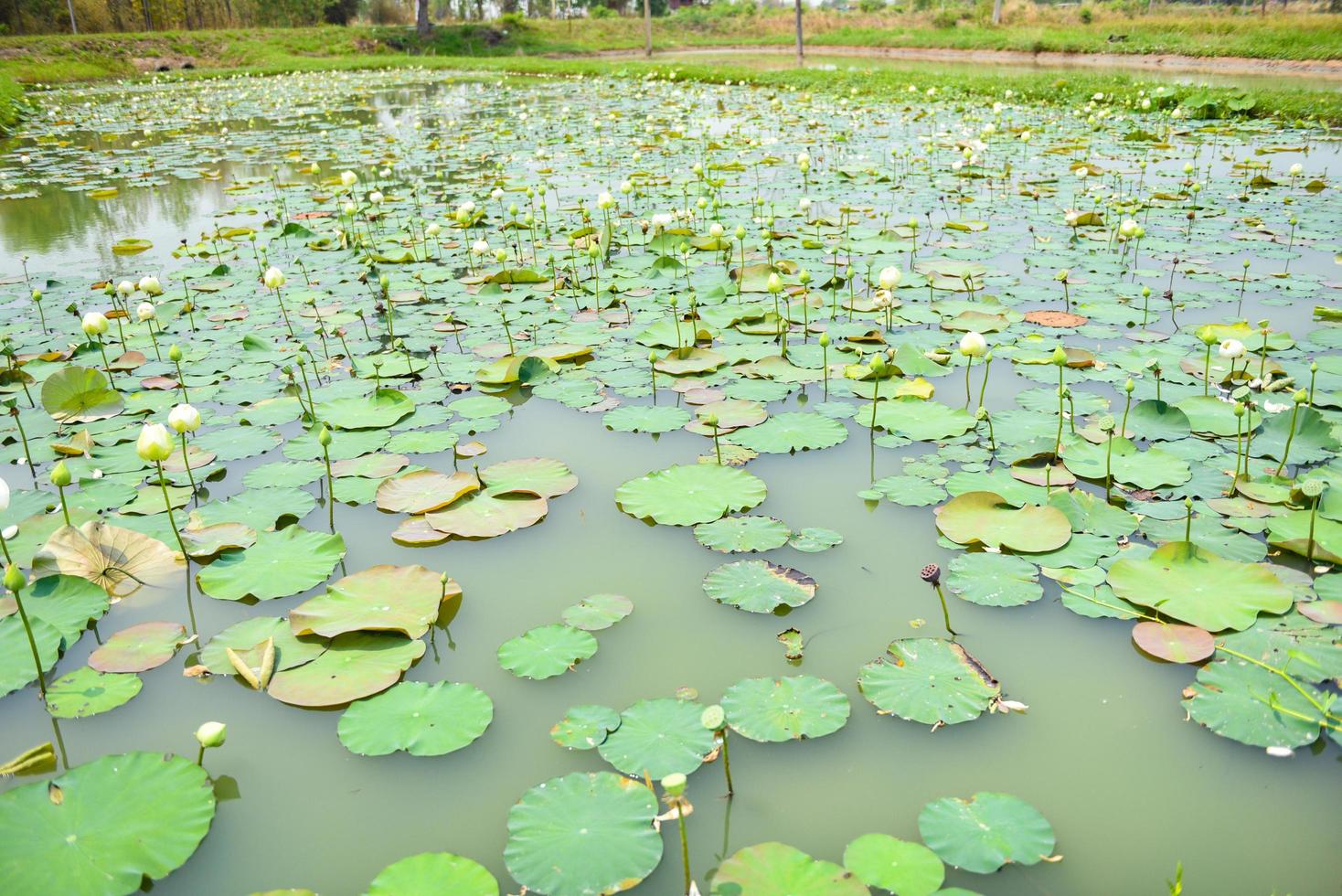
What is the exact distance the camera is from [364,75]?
781 inches

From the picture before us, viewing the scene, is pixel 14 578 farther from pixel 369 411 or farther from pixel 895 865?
pixel 895 865

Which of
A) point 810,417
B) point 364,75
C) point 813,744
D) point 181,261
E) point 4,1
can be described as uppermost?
point 4,1

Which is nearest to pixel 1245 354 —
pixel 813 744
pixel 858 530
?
pixel 858 530

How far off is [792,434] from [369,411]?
1.46 m

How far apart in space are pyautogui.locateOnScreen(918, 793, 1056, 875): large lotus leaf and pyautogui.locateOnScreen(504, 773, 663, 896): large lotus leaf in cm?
44

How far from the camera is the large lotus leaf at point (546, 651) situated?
1642 mm

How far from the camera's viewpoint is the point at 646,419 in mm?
2689

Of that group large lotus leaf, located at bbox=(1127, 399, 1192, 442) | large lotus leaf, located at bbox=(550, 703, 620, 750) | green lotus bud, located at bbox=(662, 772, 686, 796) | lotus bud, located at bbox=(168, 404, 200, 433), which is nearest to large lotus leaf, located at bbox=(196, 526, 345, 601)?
lotus bud, located at bbox=(168, 404, 200, 433)

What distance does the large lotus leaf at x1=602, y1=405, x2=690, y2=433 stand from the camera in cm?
264

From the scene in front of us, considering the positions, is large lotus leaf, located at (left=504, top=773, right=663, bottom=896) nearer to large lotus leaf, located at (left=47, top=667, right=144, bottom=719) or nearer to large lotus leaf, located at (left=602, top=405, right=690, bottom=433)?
large lotus leaf, located at (left=47, top=667, right=144, bottom=719)

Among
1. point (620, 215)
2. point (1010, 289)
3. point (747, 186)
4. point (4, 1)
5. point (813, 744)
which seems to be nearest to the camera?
point (813, 744)

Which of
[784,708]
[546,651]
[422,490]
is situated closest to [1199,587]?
[784,708]

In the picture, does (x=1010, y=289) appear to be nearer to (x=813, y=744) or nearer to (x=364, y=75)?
(x=813, y=744)

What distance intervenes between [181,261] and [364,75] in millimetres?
17590
